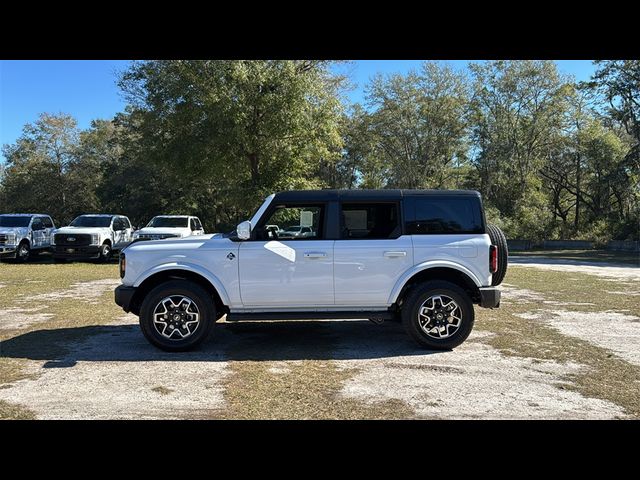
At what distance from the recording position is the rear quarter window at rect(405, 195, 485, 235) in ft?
21.5

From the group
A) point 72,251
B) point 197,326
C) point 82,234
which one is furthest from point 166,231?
point 197,326

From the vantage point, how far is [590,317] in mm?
8695

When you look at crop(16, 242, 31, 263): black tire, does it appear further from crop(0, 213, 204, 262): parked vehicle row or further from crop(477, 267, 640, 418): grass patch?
crop(477, 267, 640, 418): grass patch

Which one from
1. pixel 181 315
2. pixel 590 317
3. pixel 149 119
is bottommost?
pixel 590 317

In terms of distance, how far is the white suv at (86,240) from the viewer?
1938 centimetres

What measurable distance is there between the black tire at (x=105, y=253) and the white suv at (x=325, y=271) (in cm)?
1456

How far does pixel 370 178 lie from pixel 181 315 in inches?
1505

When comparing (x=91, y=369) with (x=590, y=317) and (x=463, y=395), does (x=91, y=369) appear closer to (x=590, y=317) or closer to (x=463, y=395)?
(x=463, y=395)

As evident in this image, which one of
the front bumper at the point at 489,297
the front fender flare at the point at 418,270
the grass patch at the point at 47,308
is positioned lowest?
the grass patch at the point at 47,308

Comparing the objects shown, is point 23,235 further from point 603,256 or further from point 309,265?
point 603,256

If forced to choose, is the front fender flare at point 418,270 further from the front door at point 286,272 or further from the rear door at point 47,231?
the rear door at point 47,231

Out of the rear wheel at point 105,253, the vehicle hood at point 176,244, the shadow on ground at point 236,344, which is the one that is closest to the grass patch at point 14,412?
the shadow on ground at point 236,344

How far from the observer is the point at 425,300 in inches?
251
